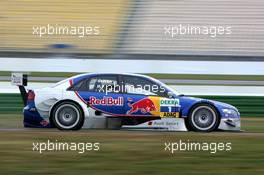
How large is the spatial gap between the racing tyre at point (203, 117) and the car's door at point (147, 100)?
0.89 feet

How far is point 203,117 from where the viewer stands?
1000cm

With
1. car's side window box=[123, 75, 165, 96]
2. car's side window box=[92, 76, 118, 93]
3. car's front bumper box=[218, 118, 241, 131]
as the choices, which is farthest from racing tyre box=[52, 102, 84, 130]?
car's front bumper box=[218, 118, 241, 131]

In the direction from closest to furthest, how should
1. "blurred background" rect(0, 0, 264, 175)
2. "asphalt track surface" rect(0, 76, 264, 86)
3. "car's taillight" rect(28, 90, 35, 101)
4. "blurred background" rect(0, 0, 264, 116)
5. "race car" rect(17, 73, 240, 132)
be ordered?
1. "blurred background" rect(0, 0, 264, 175)
2. "race car" rect(17, 73, 240, 132)
3. "car's taillight" rect(28, 90, 35, 101)
4. "asphalt track surface" rect(0, 76, 264, 86)
5. "blurred background" rect(0, 0, 264, 116)

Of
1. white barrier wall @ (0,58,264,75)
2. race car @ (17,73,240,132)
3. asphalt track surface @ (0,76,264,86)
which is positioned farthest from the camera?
white barrier wall @ (0,58,264,75)

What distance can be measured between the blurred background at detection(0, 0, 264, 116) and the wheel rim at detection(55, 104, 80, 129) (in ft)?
15.2

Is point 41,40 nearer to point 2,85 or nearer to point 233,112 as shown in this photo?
point 2,85

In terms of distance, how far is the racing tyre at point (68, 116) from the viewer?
386 inches

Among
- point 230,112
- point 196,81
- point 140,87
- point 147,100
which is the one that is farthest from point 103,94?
point 196,81

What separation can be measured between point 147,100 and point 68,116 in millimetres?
1317

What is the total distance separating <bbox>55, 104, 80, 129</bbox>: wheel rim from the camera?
32.1ft

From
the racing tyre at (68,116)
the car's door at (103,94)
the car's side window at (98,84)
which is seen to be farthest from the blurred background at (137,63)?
the car's side window at (98,84)

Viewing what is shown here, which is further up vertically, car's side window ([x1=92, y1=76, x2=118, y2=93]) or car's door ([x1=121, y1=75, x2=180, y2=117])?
car's side window ([x1=92, y1=76, x2=118, y2=93])

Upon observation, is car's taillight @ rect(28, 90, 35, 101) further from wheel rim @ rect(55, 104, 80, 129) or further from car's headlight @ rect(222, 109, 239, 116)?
car's headlight @ rect(222, 109, 239, 116)

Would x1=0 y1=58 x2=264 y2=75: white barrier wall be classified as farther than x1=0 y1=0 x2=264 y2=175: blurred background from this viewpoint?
Yes
